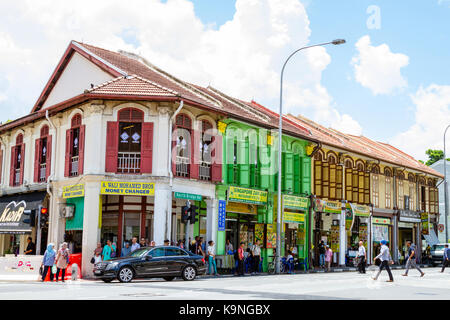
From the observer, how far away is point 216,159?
92.2 feet

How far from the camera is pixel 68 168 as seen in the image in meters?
26.7

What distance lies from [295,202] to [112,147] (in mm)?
12253

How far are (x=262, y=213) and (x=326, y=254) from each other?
4.23 metres

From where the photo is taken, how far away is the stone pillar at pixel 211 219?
27.7 meters

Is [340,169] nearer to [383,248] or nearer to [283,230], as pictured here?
[283,230]

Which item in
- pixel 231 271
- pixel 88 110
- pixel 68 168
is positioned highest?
pixel 88 110

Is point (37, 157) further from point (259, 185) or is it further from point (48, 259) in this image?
point (259, 185)

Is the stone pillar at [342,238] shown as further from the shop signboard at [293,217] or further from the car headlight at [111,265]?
the car headlight at [111,265]

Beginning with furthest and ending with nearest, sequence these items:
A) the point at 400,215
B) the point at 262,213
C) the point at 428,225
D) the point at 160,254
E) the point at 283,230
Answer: the point at 428,225, the point at 400,215, the point at 283,230, the point at 262,213, the point at 160,254

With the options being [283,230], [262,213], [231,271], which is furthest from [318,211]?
[231,271]

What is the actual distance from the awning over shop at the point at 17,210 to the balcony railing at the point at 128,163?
4.90 metres

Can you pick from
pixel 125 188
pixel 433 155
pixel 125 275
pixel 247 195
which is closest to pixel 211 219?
pixel 247 195

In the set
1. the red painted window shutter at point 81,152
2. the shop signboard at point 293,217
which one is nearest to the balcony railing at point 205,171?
the red painted window shutter at point 81,152
